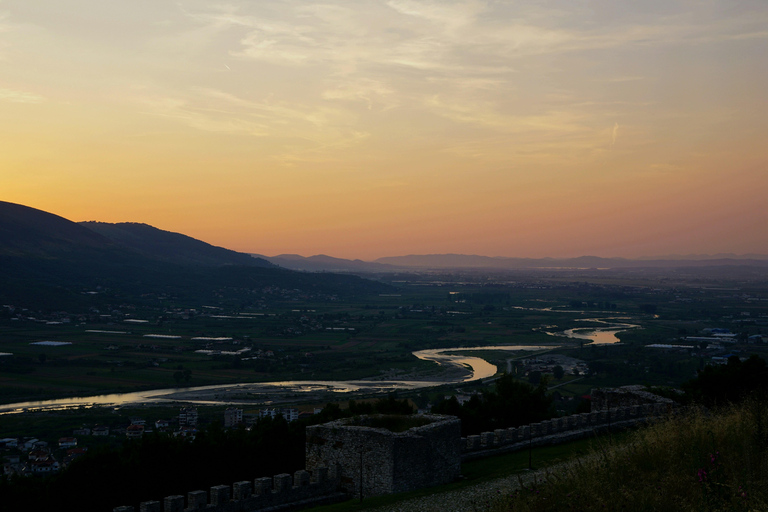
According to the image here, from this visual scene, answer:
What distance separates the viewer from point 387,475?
15.3 metres

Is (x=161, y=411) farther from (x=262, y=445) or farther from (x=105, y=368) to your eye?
(x=262, y=445)

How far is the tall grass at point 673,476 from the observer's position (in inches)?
399

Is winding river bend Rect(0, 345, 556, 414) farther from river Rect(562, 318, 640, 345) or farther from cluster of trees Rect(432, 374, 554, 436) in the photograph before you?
cluster of trees Rect(432, 374, 554, 436)

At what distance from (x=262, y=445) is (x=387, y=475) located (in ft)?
25.9

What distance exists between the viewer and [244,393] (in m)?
66.4

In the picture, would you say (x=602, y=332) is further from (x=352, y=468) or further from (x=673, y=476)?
(x=673, y=476)

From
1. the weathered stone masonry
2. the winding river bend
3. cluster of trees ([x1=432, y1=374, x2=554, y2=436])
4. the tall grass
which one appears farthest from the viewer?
the winding river bend

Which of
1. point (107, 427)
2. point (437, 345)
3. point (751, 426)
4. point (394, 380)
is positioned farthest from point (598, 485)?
point (437, 345)

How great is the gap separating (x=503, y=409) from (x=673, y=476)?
16040mm

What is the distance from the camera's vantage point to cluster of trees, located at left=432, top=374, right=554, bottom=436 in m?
25.9

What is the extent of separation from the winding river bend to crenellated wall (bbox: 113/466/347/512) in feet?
149

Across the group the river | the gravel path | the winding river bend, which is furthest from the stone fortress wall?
the river

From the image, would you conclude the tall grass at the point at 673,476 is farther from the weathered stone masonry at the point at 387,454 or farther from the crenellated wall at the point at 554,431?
the crenellated wall at the point at 554,431

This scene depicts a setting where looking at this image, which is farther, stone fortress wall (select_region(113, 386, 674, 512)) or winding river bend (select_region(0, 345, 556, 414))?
winding river bend (select_region(0, 345, 556, 414))
